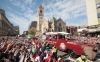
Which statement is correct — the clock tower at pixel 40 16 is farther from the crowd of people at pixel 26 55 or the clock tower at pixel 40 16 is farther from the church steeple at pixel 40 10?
the crowd of people at pixel 26 55

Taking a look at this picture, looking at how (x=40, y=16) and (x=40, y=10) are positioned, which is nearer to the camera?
(x=40, y=10)

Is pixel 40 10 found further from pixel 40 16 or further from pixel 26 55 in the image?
pixel 26 55

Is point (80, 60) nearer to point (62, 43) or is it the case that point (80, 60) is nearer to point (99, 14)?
point (62, 43)

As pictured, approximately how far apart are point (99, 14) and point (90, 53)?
28211 millimetres

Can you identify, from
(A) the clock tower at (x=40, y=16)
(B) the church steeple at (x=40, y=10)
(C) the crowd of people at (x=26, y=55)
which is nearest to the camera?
(C) the crowd of people at (x=26, y=55)

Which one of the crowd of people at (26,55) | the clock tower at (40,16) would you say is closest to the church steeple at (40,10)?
the clock tower at (40,16)

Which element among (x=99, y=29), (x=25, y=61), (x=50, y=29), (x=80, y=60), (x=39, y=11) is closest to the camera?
(x=80, y=60)

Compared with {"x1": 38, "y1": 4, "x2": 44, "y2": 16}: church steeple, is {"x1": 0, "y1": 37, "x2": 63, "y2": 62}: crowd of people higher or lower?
lower

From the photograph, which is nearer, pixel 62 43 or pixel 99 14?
pixel 62 43

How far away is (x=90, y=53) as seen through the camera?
7.85 metres

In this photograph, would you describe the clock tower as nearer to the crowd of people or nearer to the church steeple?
the church steeple

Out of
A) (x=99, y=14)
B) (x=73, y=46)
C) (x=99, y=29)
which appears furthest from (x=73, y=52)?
(x=99, y=14)

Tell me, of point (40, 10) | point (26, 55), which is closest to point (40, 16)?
point (40, 10)

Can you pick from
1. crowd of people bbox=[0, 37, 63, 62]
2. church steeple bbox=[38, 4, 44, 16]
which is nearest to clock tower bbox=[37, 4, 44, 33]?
church steeple bbox=[38, 4, 44, 16]
